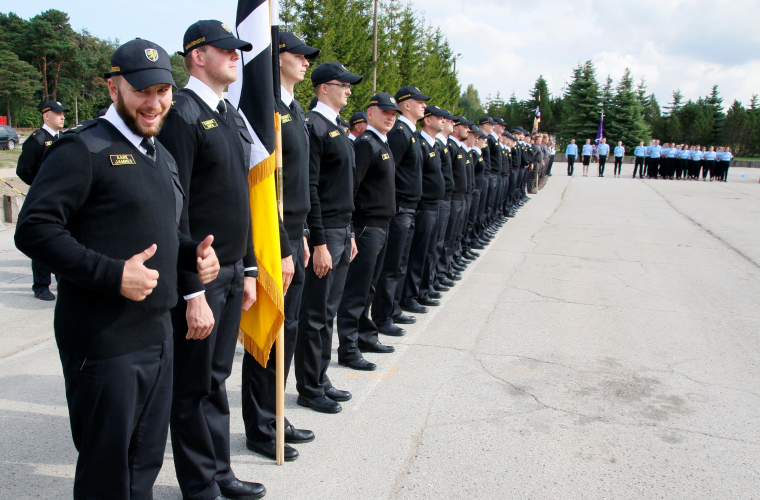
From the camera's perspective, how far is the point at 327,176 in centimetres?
458

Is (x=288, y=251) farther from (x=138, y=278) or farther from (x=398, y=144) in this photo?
(x=398, y=144)

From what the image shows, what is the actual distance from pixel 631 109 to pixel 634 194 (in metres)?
38.3

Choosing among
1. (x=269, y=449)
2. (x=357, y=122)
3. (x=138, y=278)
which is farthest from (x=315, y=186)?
(x=357, y=122)

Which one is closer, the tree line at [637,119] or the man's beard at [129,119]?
the man's beard at [129,119]

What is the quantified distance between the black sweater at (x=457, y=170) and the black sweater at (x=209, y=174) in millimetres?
5560

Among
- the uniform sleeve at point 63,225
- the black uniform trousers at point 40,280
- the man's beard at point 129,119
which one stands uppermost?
the man's beard at point 129,119

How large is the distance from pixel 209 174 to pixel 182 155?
0.18 metres

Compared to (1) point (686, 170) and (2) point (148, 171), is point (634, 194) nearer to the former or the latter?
(1) point (686, 170)

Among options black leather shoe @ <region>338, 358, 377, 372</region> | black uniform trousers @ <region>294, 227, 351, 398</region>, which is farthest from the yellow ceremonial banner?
black leather shoe @ <region>338, 358, 377, 372</region>

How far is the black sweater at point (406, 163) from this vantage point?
645 centimetres

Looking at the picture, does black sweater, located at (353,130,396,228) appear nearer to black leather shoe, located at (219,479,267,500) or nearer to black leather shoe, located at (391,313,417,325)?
black leather shoe, located at (391,313,417,325)

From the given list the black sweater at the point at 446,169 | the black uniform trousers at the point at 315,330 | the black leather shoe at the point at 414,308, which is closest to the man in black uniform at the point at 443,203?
the black sweater at the point at 446,169

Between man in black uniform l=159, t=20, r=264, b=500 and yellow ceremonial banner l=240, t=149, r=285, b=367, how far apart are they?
24cm

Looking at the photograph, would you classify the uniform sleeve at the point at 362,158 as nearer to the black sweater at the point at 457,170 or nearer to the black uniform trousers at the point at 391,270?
the black uniform trousers at the point at 391,270
